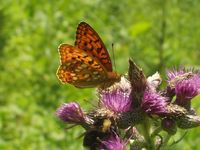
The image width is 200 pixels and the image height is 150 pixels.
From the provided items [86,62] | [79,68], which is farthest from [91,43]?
[79,68]

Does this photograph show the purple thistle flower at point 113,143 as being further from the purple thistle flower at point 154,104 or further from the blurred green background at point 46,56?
the blurred green background at point 46,56

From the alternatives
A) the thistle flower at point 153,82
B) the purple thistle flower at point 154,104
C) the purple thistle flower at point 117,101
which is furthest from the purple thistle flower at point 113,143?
the thistle flower at point 153,82

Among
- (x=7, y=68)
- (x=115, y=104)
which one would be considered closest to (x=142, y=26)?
(x=7, y=68)

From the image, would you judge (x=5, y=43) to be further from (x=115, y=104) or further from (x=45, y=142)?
(x=115, y=104)

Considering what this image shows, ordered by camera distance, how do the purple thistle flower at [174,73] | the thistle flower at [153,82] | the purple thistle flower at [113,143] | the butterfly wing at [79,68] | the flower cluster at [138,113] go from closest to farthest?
the purple thistle flower at [113,143]
the flower cluster at [138,113]
the thistle flower at [153,82]
the purple thistle flower at [174,73]
the butterfly wing at [79,68]

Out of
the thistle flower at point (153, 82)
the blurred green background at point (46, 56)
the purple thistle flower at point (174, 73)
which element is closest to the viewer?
the thistle flower at point (153, 82)

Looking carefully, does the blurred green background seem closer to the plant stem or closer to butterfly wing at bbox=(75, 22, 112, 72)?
butterfly wing at bbox=(75, 22, 112, 72)
